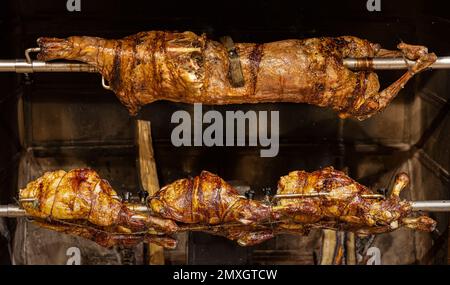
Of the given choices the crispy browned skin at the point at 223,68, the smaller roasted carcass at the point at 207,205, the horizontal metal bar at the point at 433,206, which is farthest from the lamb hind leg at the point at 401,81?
the smaller roasted carcass at the point at 207,205

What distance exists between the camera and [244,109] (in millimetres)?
2863

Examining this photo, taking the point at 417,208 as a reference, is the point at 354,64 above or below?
above

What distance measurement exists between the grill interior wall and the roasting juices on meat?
31.7 inches

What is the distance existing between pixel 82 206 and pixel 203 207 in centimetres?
48

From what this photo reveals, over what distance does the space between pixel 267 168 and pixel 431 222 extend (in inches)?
44.3

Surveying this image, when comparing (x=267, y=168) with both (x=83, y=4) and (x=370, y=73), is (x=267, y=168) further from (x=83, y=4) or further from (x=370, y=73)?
(x=83, y=4)

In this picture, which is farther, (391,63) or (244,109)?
(244,109)

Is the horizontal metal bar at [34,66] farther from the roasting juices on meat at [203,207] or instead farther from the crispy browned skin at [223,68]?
the roasting juices on meat at [203,207]

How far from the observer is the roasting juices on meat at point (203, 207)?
1.95 metres

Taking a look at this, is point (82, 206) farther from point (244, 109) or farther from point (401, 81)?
point (401, 81)

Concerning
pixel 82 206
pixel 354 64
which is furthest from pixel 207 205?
pixel 354 64

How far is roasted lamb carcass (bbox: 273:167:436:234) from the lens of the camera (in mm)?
1976
